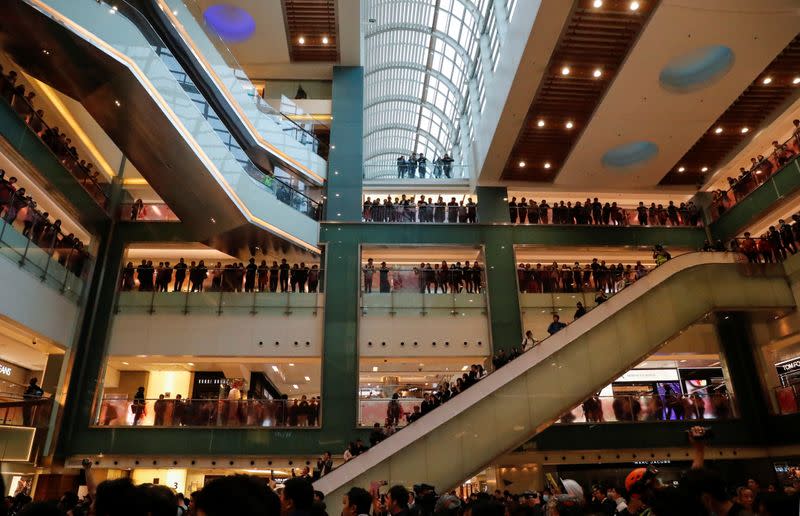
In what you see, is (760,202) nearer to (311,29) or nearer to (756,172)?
(756,172)

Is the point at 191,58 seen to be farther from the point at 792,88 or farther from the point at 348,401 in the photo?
the point at 792,88

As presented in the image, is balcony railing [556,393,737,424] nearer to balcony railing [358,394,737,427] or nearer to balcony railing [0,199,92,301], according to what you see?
balcony railing [358,394,737,427]

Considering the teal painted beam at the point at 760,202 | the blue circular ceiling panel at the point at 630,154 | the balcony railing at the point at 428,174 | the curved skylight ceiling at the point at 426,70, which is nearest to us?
the teal painted beam at the point at 760,202

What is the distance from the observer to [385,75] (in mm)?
35531

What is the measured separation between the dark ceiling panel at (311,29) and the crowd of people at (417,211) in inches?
274

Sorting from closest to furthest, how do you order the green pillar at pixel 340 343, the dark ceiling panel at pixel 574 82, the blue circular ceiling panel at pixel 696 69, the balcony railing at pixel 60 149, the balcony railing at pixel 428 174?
the dark ceiling panel at pixel 574 82 < the balcony railing at pixel 60 149 < the blue circular ceiling panel at pixel 696 69 < the green pillar at pixel 340 343 < the balcony railing at pixel 428 174

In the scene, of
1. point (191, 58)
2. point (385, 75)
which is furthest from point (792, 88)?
point (385, 75)

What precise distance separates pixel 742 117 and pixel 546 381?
46.0 ft

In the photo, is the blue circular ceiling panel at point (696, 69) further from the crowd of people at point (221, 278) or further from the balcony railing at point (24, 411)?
the balcony railing at point (24, 411)

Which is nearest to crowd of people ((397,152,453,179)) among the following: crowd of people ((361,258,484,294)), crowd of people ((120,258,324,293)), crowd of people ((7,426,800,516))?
crowd of people ((361,258,484,294))

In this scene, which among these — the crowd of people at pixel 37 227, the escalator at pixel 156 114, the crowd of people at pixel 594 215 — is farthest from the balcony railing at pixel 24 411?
the crowd of people at pixel 594 215

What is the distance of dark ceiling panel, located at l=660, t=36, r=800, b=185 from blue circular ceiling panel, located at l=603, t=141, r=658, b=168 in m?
1.47

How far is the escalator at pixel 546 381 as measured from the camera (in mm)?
11398

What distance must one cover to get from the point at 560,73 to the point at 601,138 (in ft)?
15.3
